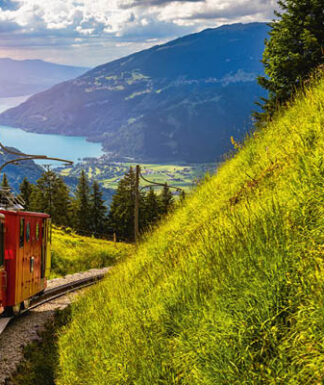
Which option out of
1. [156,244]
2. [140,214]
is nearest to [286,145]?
[156,244]

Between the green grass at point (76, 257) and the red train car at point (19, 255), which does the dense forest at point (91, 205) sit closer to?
the green grass at point (76, 257)

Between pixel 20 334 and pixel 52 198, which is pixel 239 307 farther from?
pixel 52 198

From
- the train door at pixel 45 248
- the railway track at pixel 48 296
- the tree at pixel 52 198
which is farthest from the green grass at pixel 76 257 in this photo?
the tree at pixel 52 198

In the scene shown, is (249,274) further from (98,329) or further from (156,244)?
(156,244)

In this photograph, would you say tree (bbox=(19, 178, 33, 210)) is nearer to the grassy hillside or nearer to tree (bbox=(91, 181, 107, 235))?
tree (bbox=(91, 181, 107, 235))

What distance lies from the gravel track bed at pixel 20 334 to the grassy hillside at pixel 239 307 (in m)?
3.16

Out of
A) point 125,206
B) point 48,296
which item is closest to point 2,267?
point 48,296

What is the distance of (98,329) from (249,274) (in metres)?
3.51

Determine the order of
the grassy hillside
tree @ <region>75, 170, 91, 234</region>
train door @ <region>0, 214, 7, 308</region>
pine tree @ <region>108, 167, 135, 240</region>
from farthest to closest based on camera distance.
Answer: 1. tree @ <region>75, 170, 91, 234</region>
2. pine tree @ <region>108, 167, 135, 240</region>
3. train door @ <region>0, 214, 7, 308</region>
4. the grassy hillside

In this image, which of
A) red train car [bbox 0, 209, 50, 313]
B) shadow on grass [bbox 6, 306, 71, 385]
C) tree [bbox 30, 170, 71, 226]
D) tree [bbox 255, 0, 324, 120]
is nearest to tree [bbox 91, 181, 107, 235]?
tree [bbox 30, 170, 71, 226]

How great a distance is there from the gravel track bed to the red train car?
56 cm

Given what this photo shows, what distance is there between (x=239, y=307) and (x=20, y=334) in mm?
10430

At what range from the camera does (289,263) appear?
4.23 metres

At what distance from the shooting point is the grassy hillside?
3693 mm
